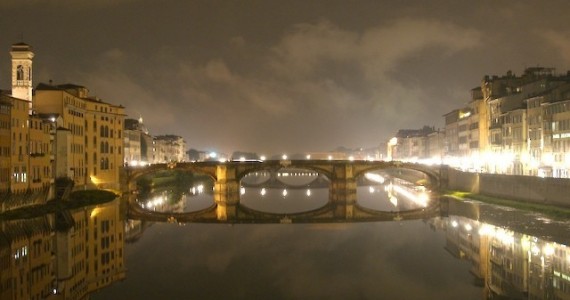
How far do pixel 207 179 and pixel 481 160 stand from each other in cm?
6112

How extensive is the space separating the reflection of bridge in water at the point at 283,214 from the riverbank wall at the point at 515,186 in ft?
10.6

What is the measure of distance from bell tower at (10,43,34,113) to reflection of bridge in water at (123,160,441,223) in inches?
652

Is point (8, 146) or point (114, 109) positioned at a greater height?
point (114, 109)

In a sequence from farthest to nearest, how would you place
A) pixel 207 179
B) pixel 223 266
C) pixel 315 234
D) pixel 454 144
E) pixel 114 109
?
pixel 207 179
pixel 454 144
pixel 114 109
pixel 315 234
pixel 223 266

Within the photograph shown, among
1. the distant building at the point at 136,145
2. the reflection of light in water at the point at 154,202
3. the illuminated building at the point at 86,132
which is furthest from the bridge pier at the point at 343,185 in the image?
the distant building at the point at 136,145

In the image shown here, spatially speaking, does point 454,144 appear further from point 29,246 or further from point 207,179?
point 29,246

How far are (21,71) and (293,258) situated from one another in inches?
1609

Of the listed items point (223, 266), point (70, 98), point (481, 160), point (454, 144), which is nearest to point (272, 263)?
point (223, 266)

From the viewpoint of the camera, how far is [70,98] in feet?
204

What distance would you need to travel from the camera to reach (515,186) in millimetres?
A: 55500

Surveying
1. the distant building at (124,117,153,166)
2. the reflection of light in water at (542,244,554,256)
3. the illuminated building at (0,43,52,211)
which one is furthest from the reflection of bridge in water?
the distant building at (124,117,153,166)

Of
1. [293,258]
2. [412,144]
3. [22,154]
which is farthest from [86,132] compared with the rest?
[412,144]

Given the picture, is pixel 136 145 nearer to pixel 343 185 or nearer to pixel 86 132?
pixel 86 132

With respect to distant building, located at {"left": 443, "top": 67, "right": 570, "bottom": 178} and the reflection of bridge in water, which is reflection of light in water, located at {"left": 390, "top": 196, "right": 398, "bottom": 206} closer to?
the reflection of bridge in water
